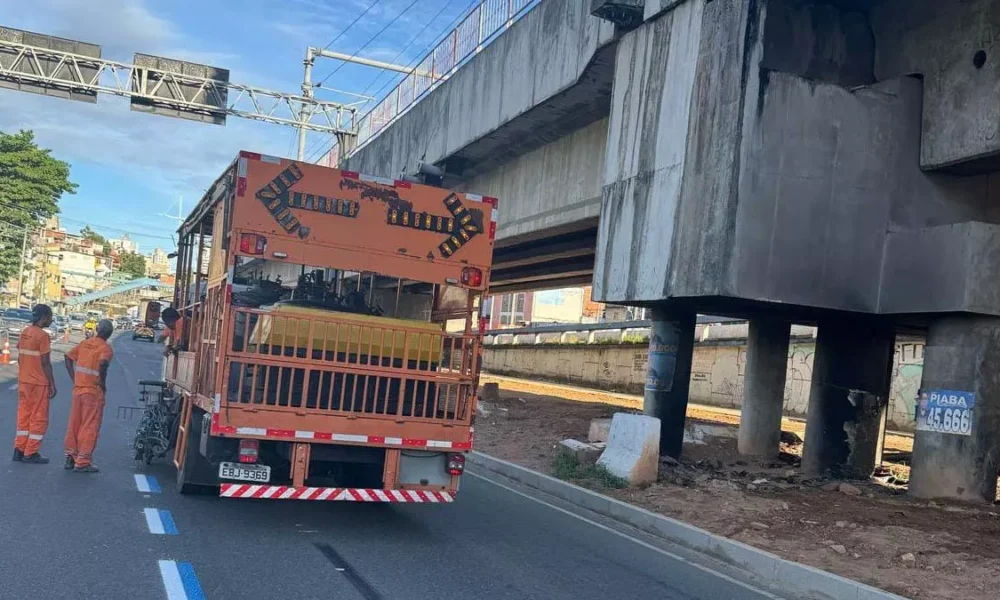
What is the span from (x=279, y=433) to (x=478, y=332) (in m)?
1.98

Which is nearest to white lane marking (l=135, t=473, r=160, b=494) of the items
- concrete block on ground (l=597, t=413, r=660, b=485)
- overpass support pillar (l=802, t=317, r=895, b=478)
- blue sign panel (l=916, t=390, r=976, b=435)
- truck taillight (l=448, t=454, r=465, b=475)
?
truck taillight (l=448, t=454, r=465, b=475)

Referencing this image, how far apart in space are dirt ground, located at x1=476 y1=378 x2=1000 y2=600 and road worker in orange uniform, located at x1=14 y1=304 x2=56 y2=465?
668 centimetres

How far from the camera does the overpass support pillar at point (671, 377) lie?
1410 centimetres

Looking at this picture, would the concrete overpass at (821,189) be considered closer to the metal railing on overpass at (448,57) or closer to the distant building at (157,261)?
the metal railing on overpass at (448,57)

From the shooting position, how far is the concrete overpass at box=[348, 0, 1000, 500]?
10.9 m

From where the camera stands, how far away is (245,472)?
7.45 meters

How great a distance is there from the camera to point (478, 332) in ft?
27.0

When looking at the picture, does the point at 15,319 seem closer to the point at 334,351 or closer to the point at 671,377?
the point at 671,377

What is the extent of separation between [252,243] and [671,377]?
825cm

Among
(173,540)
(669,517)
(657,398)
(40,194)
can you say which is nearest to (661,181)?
(657,398)

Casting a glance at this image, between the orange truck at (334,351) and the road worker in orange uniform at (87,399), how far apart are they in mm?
1733

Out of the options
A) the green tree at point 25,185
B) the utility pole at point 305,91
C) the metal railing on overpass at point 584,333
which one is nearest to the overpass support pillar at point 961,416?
the metal railing on overpass at point 584,333

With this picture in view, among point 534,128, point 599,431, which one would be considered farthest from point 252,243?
point 534,128

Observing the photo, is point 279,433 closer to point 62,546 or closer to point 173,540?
point 173,540
